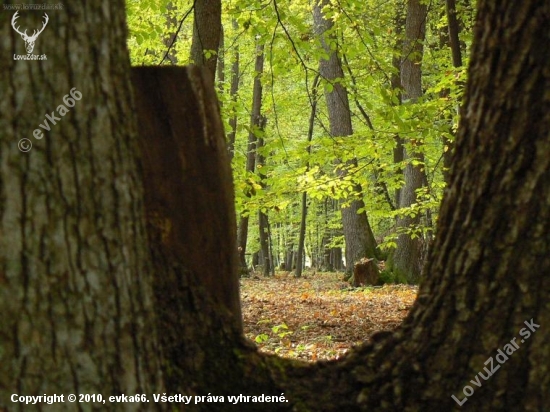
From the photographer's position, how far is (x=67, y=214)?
158 centimetres

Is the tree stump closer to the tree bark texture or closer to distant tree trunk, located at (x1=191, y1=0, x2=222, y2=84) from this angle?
distant tree trunk, located at (x1=191, y1=0, x2=222, y2=84)

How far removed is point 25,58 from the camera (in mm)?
1515

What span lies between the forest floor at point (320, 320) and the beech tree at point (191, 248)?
8.73ft

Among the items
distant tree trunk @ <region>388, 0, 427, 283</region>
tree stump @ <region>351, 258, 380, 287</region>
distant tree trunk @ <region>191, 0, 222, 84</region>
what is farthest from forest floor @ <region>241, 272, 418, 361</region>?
distant tree trunk @ <region>191, 0, 222, 84</region>

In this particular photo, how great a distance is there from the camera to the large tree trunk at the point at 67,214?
5.01 feet

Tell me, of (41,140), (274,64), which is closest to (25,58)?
(41,140)

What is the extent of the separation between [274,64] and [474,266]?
485cm

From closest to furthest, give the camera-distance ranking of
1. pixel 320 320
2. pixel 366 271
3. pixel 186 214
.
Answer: pixel 186 214 < pixel 320 320 < pixel 366 271

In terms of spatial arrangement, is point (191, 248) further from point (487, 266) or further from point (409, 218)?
point (409, 218)

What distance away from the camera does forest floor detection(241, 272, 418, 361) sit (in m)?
6.11

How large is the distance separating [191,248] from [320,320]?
5.71 metres

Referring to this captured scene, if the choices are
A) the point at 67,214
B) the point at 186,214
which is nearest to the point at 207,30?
the point at 186,214

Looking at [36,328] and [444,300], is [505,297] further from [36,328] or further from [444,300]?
[36,328]

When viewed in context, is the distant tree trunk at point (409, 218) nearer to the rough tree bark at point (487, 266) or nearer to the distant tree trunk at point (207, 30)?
the distant tree trunk at point (207, 30)
